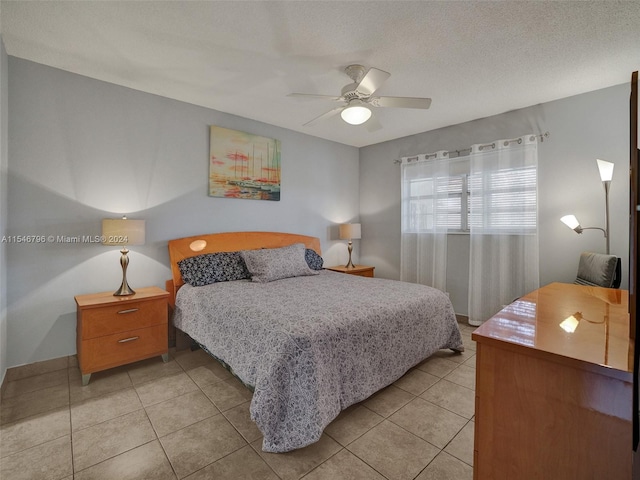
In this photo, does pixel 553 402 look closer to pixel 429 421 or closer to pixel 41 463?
pixel 429 421

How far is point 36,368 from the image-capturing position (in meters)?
2.45

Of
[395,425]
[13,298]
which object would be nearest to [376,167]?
[395,425]

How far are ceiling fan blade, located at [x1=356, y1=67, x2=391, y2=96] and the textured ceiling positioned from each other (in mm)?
276

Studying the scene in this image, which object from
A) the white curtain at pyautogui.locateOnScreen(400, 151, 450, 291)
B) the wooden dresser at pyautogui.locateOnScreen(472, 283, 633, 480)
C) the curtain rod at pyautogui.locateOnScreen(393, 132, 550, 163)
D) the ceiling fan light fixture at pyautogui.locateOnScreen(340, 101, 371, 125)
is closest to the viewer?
the wooden dresser at pyautogui.locateOnScreen(472, 283, 633, 480)

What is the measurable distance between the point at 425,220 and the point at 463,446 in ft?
9.59

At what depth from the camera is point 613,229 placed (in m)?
2.79

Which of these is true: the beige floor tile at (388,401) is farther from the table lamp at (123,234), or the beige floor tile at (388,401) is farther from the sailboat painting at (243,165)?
the sailboat painting at (243,165)

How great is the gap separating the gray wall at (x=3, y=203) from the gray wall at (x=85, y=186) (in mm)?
73

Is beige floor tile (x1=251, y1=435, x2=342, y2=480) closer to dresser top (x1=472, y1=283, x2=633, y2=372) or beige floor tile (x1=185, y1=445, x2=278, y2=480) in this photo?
beige floor tile (x1=185, y1=445, x2=278, y2=480)

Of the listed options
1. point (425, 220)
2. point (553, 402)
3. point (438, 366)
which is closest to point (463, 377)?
point (438, 366)

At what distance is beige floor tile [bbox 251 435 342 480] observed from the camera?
1.49 m

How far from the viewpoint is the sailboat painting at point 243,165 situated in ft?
11.2

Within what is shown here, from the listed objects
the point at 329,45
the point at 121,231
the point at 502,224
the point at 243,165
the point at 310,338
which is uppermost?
the point at 329,45

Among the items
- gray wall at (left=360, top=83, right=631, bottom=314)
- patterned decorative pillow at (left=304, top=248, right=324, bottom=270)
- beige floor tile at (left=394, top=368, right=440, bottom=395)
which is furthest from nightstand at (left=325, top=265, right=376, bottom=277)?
beige floor tile at (left=394, top=368, right=440, bottom=395)
